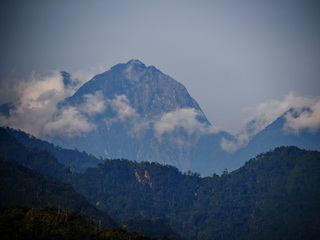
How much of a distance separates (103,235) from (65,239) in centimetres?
1730

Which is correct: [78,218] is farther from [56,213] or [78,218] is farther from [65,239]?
[65,239]

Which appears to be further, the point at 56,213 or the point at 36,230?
the point at 56,213

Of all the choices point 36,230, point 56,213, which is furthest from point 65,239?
point 56,213

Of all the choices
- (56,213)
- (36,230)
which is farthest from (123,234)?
(36,230)

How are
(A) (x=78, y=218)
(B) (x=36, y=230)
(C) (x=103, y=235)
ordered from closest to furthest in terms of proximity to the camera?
(B) (x=36, y=230) < (C) (x=103, y=235) < (A) (x=78, y=218)

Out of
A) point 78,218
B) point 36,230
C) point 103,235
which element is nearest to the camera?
point 36,230

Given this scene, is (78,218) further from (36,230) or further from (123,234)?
(36,230)

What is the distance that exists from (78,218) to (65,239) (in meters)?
25.2

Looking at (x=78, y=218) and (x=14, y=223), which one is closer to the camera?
(x=14, y=223)

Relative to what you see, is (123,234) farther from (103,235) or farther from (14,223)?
(14,223)

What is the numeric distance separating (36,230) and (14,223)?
23.2 ft

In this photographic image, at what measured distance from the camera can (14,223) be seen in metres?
156

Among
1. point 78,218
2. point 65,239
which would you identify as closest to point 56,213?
point 78,218

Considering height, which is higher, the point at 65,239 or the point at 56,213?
the point at 56,213
